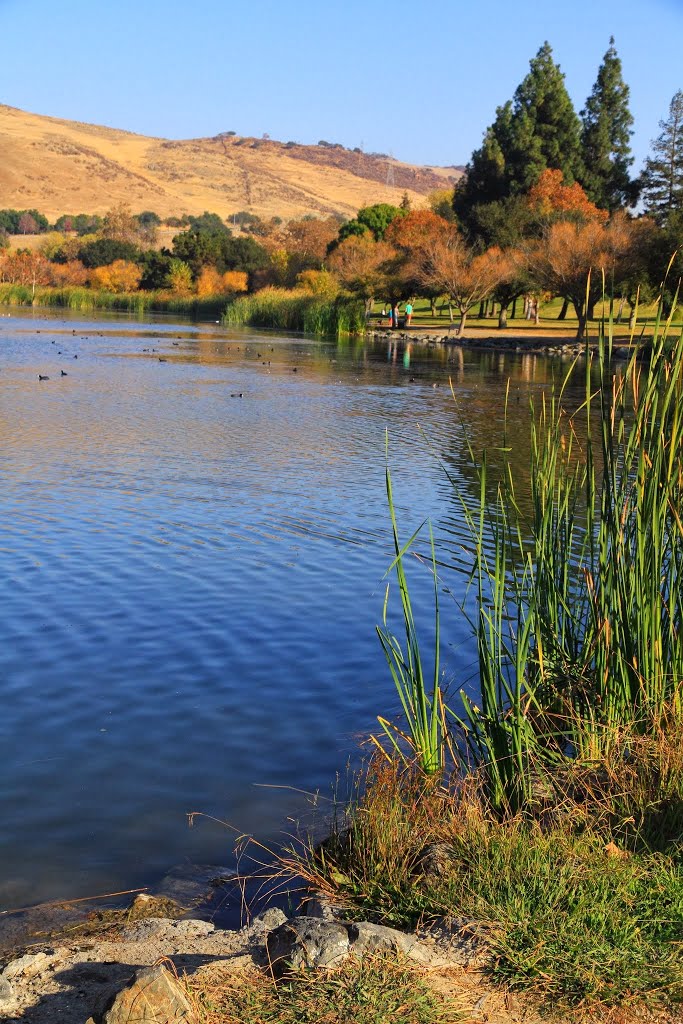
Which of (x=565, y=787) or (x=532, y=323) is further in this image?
(x=532, y=323)

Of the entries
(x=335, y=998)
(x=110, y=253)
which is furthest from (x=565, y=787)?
(x=110, y=253)

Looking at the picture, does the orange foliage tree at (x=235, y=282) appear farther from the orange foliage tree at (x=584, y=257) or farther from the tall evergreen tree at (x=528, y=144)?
the orange foliage tree at (x=584, y=257)

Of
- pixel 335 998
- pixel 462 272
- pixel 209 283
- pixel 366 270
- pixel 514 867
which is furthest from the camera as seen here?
pixel 209 283

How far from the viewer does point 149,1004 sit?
320cm

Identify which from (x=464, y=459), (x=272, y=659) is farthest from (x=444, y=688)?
(x=464, y=459)

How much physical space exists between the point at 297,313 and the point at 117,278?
34647 mm

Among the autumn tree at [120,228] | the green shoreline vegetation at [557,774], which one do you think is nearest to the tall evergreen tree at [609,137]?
the autumn tree at [120,228]

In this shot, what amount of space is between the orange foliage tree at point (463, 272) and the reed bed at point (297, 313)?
5.11 m

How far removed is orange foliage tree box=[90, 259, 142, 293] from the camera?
94.3 m

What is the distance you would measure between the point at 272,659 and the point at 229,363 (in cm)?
2971

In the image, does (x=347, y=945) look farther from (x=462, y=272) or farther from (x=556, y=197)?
(x=556, y=197)

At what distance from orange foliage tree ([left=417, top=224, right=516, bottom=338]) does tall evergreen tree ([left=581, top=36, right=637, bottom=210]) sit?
2179cm

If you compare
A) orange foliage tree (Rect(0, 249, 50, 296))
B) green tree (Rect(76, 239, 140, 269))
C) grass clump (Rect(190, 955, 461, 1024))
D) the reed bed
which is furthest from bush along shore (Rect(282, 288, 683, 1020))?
green tree (Rect(76, 239, 140, 269))

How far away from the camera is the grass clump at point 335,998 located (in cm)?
322
